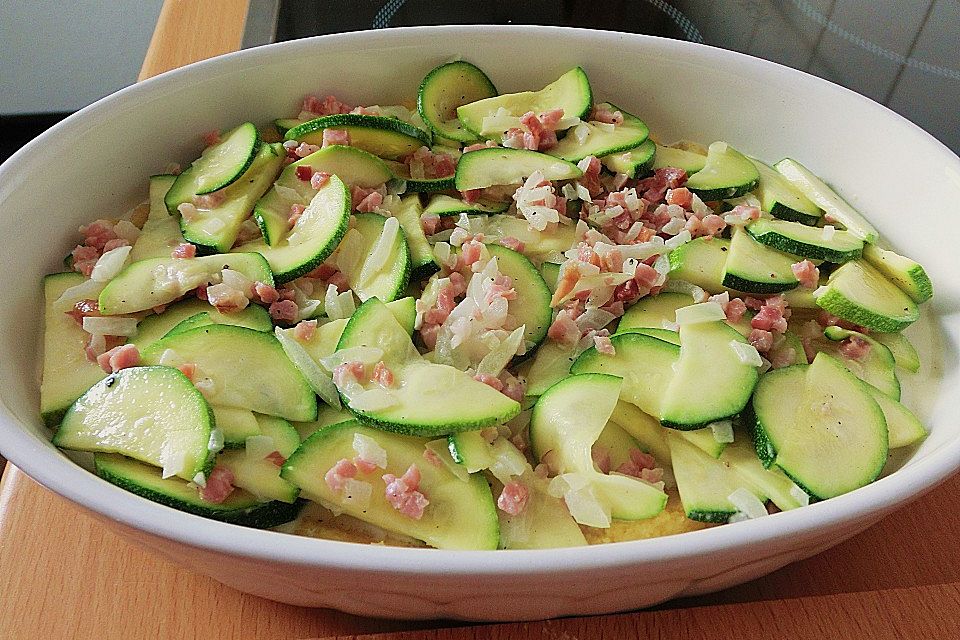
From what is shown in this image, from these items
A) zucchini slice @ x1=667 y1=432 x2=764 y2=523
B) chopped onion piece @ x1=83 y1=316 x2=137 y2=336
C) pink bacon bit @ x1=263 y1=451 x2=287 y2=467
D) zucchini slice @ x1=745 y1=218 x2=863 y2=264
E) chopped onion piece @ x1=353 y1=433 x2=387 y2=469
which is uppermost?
zucchini slice @ x1=745 y1=218 x2=863 y2=264

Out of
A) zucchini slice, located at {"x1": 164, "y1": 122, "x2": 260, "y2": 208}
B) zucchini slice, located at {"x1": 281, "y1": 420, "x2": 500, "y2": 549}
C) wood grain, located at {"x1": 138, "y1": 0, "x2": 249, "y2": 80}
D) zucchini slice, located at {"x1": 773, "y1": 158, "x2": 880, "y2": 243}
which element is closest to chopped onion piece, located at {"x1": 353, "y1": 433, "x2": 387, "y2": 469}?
zucchini slice, located at {"x1": 281, "y1": 420, "x2": 500, "y2": 549}

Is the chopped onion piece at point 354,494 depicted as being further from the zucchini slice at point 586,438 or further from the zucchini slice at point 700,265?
the zucchini slice at point 700,265

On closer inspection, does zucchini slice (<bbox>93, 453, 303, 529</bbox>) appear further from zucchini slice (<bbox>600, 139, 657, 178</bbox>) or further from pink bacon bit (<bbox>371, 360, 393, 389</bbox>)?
zucchini slice (<bbox>600, 139, 657, 178</bbox>)

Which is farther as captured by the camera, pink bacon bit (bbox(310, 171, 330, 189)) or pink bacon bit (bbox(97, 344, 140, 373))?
pink bacon bit (bbox(310, 171, 330, 189))

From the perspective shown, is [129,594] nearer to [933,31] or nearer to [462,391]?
[462,391]

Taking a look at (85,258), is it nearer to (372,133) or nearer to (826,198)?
(372,133)

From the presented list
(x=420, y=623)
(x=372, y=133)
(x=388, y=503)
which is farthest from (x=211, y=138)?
(x=420, y=623)
